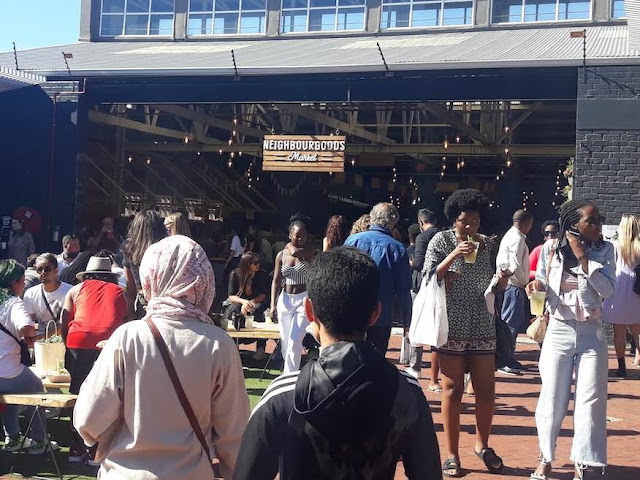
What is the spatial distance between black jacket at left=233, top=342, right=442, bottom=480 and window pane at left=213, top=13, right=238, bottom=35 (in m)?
21.5

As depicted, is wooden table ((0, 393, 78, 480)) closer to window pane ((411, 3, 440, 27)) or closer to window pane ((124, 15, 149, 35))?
window pane ((411, 3, 440, 27))

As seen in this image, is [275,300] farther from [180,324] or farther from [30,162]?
[30,162]

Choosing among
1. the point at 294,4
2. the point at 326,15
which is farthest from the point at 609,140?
the point at 294,4

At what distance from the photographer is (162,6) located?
2384cm

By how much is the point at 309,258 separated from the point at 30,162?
11354 millimetres

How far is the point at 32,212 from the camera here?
60.7ft

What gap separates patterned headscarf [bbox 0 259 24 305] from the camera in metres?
6.88

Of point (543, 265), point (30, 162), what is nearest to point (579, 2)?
point (30, 162)

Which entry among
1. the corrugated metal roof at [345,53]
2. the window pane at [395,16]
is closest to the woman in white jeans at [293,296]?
the corrugated metal roof at [345,53]

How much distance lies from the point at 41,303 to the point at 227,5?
1644 cm

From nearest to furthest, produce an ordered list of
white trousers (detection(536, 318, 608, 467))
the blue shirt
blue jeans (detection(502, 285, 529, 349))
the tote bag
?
white trousers (detection(536, 318, 608, 467))
the tote bag
the blue shirt
blue jeans (detection(502, 285, 529, 349))

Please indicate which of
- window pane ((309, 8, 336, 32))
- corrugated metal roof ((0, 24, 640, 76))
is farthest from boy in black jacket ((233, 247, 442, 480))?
window pane ((309, 8, 336, 32))

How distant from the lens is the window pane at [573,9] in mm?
20688

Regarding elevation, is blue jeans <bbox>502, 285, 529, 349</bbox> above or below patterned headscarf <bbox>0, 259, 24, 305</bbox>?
below
